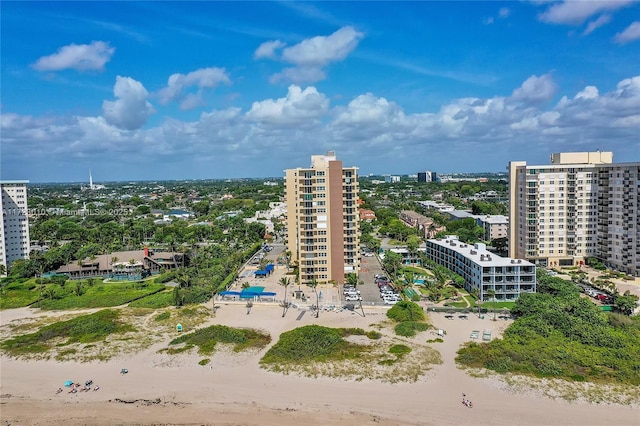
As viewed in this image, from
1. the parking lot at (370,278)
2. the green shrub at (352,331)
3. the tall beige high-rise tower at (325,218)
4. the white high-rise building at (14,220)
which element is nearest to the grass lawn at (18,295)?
the white high-rise building at (14,220)

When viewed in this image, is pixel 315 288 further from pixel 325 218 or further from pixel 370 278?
pixel 370 278

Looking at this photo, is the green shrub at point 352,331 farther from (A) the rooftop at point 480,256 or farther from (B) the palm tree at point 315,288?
(A) the rooftop at point 480,256

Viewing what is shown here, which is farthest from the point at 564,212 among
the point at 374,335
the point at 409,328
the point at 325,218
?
the point at 374,335

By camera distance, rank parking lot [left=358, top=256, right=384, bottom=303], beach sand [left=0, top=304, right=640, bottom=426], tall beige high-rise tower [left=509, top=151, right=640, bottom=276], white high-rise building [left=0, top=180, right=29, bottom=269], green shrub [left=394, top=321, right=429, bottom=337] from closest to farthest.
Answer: beach sand [left=0, top=304, right=640, bottom=426] < green shrub [left=394, top=321, right=429, bottom=337] < parking lot [left=358, top=256, right=384, bottom=303] < tall beige high-rise tower [left=509, top=151, right=640, bottom=276] < white high-rise building [left=0, top=180, right=29, bottom=269]

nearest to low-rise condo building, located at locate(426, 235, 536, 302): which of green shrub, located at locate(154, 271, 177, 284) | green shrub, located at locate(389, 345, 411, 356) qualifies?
green shrub, located at locate(389, 345, 411, 356)

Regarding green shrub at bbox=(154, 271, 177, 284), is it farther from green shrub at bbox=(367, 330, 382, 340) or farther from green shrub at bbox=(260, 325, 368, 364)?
green shrub at bbox=(367, 330, 382, 340)

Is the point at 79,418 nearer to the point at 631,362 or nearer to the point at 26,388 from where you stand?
the point at 26,388
